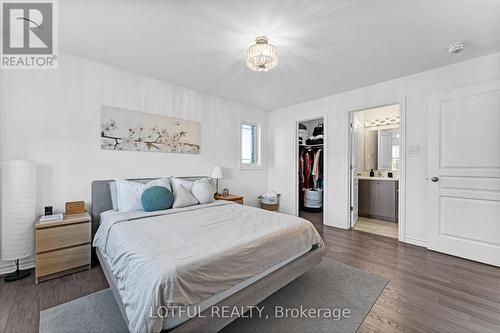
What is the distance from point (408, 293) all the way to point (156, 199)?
2743 mm

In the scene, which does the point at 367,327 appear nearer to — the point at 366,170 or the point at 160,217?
the point at 160,217

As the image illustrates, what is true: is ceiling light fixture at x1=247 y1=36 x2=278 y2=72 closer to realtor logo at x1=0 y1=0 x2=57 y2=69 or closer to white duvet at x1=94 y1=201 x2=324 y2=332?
white duvet at x1=94 y1=201 x2=324 y2=332

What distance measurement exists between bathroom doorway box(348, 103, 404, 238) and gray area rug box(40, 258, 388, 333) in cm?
212

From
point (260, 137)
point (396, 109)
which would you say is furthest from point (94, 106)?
point (396, 109)

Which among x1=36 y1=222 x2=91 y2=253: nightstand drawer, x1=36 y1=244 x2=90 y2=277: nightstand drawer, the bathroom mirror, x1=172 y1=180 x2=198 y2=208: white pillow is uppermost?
the bathroom mirror

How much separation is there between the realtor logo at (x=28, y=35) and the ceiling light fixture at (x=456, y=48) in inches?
155

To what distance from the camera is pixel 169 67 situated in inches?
114

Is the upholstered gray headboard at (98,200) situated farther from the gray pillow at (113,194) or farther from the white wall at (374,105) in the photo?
the white wall at (374,105)

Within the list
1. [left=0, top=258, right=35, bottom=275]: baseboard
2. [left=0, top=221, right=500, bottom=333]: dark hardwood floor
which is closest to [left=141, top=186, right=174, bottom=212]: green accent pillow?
[left=0, top=221, right=500, bottom=333]: dark hardwood floor

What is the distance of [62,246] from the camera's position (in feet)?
7.19

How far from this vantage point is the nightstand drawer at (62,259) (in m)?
2.09

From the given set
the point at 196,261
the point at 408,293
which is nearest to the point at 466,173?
the point at 408,293

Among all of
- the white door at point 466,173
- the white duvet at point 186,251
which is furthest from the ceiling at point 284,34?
the white duvet at point 186,251

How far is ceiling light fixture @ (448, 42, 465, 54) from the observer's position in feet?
7.60
